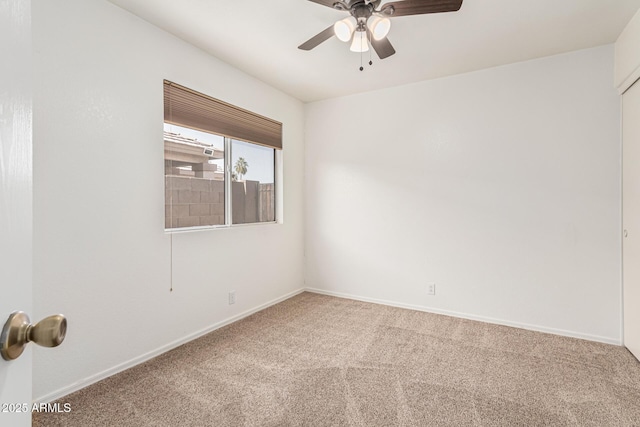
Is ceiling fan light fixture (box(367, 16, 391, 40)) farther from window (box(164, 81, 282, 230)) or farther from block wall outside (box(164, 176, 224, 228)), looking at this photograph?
block wall outside (box(164, 176, 224, 228))

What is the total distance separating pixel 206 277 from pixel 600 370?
3.20m

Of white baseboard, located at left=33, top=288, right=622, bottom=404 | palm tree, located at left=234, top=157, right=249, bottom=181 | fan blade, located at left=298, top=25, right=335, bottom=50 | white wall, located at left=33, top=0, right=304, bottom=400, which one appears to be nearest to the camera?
white wall, located at left=33, top=0, right=304, bottom=400

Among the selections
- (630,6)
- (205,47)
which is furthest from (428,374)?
(205,47)

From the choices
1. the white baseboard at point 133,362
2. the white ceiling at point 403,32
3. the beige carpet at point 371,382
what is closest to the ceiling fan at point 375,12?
the white ceiling at point 403,32

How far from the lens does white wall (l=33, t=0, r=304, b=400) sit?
183 cm

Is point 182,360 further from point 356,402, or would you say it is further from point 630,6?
point 630,6

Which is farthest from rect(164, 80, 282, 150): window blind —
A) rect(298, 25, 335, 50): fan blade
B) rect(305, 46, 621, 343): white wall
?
rect(298, 25, 335, 50): fan blade

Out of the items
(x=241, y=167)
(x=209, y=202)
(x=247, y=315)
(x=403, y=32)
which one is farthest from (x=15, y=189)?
(x=247, y=315)

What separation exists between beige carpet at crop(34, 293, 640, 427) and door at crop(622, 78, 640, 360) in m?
0.25

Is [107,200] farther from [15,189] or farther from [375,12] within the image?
[375,12]

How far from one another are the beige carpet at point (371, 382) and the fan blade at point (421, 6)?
2.33m

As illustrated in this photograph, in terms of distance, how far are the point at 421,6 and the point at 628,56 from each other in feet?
6.19

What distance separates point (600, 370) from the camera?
88.0 inches

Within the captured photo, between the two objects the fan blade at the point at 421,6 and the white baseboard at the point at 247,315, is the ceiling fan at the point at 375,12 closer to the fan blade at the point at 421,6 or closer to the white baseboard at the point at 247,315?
the fan blade at the point at 421,6
